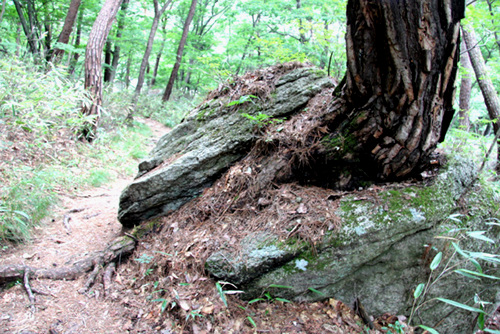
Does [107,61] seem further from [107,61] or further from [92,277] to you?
[92,277]

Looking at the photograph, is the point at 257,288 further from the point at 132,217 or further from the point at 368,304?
the point at 132,217

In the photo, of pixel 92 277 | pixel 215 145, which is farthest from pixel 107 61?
pixel 92 277

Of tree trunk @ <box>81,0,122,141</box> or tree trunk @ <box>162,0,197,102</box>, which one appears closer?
tree trunk @ <box>81,0,122,141</box>

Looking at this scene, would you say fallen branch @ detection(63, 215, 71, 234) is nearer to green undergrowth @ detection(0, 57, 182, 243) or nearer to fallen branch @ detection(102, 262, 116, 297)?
green undergrowth @ detection(0, 57, 182, 243)

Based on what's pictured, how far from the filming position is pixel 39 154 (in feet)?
17.5

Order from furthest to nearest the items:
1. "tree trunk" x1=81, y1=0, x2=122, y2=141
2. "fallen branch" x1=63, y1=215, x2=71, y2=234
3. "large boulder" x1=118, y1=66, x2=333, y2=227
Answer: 1. "tree trunk" x1=81, y1=0, x2=122, y2=141
2. "fallen branch" x1=63, y1=215, x2=71, y2=234
3. "large boulder" x1=118, y1=66, x2=333, y2=227

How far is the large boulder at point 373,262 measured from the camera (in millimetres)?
2348

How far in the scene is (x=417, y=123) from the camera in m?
2.42

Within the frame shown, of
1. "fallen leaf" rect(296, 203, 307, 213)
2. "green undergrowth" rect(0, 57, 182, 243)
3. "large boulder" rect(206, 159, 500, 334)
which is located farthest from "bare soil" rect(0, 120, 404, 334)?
"fallen leaf" rect(296, 203, 307, 213)

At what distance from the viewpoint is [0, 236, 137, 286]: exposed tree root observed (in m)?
2.64

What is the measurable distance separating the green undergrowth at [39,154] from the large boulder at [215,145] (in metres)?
1.17

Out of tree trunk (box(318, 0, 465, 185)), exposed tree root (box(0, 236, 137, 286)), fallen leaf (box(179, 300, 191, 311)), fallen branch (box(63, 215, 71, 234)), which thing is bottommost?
fallen branch (box(63, 215, 71, 234))

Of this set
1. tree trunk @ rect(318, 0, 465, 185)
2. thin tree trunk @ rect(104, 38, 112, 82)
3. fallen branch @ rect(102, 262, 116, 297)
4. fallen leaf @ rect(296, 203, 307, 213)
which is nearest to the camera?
tree trunk @ rect(318, 0, 465, 185)

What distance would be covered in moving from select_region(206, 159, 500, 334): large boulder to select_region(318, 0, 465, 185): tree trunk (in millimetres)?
424
